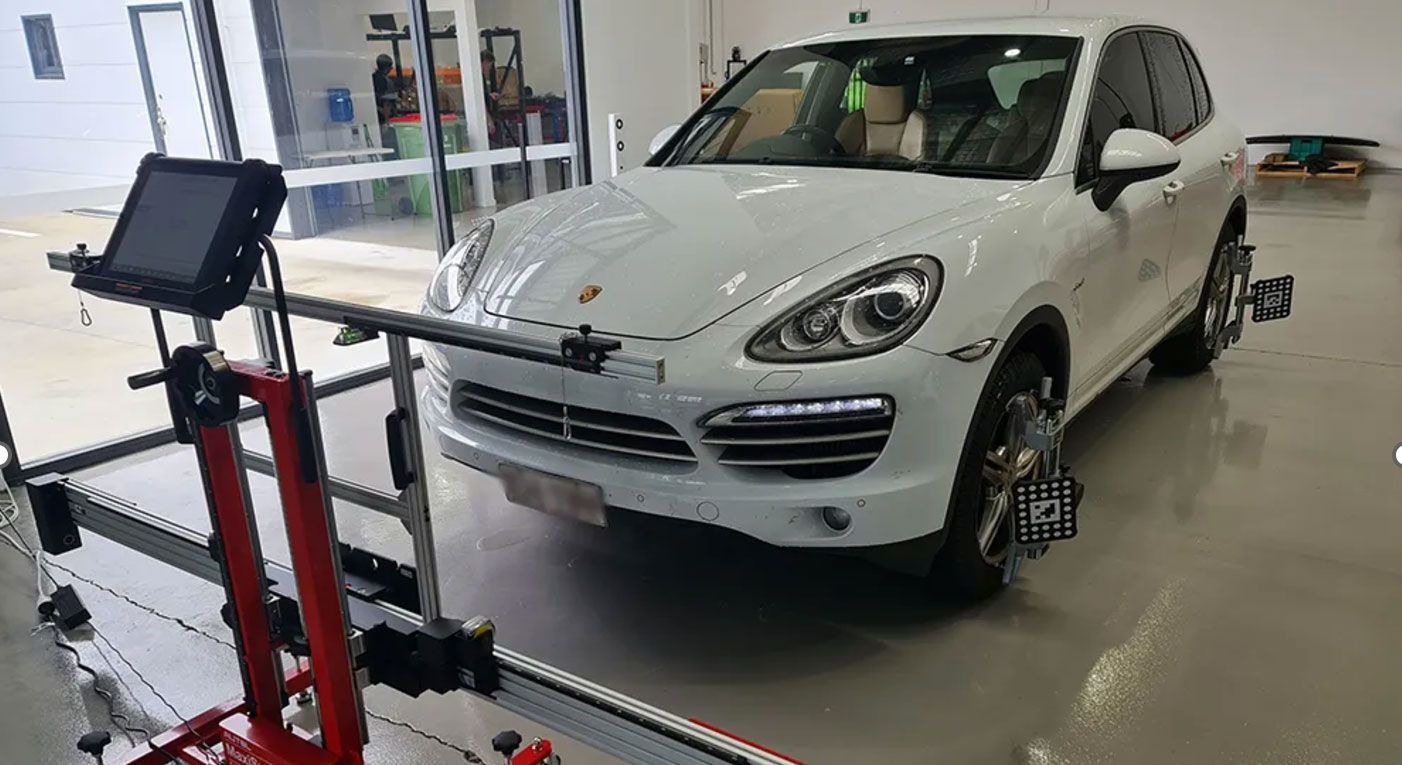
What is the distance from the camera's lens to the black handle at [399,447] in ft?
5.52

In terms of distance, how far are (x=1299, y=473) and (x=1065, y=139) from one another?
1.49m

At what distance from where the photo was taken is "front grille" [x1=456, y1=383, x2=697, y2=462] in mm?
2033

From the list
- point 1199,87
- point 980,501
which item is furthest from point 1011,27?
point 980,501

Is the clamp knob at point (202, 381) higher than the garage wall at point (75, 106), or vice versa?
the garage wall at point (75, 106)

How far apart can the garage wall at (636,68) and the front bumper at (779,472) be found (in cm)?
369

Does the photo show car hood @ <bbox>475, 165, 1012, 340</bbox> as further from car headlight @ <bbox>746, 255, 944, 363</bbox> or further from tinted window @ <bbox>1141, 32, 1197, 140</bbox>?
tinted window @ <bbox>1141, 32, 1197, 140</bbox>

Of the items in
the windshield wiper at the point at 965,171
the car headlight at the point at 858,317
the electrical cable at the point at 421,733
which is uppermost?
the windshield wiper at the point at 965,171

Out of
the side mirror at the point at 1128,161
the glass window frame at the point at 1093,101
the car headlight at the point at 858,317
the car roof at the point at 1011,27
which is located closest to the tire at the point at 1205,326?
the glass window frame at the point at 1093,101

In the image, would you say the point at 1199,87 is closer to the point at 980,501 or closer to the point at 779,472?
the point at 980,501

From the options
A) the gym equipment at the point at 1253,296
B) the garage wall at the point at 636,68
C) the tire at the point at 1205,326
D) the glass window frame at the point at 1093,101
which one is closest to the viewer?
the glass window frame at the point at 1093,101

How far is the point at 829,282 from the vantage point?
6.75ft

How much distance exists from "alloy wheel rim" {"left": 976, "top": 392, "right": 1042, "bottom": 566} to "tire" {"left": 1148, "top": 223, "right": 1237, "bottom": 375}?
5.94 feet

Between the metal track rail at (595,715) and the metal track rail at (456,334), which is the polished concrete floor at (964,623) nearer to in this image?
the metal track rail at (595,715)

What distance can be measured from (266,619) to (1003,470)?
1639mm
